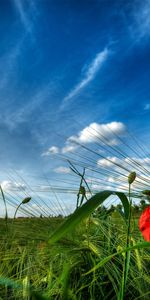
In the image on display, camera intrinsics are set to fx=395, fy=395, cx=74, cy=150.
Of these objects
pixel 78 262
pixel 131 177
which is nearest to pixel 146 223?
pixel 131 177

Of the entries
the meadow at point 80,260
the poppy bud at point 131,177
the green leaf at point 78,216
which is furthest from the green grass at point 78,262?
the green leaf at point 78,216

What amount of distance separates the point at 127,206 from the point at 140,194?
59mm

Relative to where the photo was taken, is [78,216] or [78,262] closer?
[78,216]

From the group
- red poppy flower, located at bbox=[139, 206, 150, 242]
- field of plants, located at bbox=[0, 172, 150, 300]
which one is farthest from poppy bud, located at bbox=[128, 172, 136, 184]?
field of plants, located at bbox=[0, 172, 150, 300]

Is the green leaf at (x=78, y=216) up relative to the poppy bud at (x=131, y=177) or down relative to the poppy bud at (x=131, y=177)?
down

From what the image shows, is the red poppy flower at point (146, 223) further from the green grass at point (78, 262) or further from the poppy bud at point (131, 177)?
the green grass at point (78, 262)

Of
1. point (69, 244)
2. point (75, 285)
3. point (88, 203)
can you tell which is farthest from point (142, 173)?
point (75, 285)

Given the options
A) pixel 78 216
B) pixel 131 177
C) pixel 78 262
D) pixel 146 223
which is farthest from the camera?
pixel 78 262

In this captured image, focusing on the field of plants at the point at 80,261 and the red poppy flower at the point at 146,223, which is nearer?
the red poppy flower at the point at 146,223

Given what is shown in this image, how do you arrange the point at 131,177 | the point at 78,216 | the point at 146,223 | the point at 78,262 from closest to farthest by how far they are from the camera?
the point at 78,216
the point at 146,223
the point at 131,177
the point at 78,262

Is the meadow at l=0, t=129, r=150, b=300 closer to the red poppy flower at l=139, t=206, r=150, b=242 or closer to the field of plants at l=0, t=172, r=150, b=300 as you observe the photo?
the field of plants at l=0, t=172, r=150, b=300

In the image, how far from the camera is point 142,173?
2.55 feet

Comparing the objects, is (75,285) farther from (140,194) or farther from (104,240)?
(140,194)

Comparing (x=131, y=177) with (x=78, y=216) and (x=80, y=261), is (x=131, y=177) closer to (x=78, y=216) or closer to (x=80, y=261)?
(x=78, y=216)
